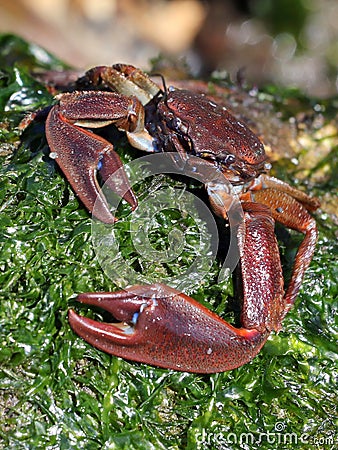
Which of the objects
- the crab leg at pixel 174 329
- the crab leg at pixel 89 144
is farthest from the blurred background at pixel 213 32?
the crab leg at pixel 174 329

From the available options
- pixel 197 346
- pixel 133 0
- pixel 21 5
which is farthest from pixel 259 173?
pixel 133 0

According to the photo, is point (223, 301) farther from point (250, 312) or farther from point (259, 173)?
point (259, 173)

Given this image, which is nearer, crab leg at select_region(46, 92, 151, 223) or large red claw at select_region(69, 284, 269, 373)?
large red claw at select_region(69, 284, 269, 373)

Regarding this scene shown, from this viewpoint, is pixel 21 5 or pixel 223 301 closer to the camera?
pixel 223 301

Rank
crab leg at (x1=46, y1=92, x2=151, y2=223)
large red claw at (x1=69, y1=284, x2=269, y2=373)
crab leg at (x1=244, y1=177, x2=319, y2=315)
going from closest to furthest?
large red claw at (x1=69, y1=284, x2=269, y2=373)
crab leg at (x1=46, y1=92, x2=151, y2=223)
crab leg at (x1=244, y1=177, x2=319, y2=315)

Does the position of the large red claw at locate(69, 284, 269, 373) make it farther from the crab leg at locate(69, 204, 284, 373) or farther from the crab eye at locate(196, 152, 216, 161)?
the crab eye at locate(196, 152, 216, 161)
